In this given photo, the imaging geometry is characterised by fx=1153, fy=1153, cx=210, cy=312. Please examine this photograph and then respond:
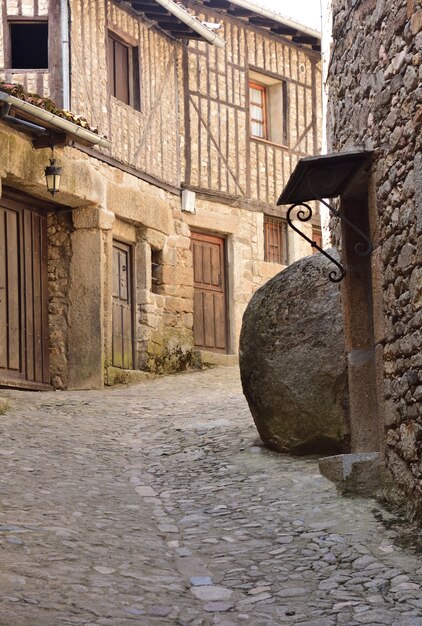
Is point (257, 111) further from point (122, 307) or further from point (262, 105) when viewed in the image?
point (122, 307)

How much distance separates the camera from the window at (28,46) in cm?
1300

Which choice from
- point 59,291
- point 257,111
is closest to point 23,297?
point 59,291

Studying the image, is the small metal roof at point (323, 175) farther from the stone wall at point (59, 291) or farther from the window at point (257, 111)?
the window at point (257, 111)

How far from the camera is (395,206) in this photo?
625cm

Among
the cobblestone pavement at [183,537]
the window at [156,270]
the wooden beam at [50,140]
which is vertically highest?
the wooden beam at [50,140]

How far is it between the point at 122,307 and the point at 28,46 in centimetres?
319

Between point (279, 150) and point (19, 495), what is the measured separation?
10.5m

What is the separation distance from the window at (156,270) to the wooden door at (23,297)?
1.94 metres

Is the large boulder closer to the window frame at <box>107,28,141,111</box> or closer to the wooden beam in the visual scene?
the wooden beam

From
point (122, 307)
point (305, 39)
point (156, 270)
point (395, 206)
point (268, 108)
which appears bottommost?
point (122, 307)

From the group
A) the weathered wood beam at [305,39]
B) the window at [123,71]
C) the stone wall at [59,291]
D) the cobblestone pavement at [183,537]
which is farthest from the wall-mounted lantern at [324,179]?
the weathered wood beam at [305,39]

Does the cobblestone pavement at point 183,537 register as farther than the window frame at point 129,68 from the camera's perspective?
No

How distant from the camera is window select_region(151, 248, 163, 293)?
1436cm

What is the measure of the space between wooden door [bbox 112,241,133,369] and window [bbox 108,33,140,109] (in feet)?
5.98
